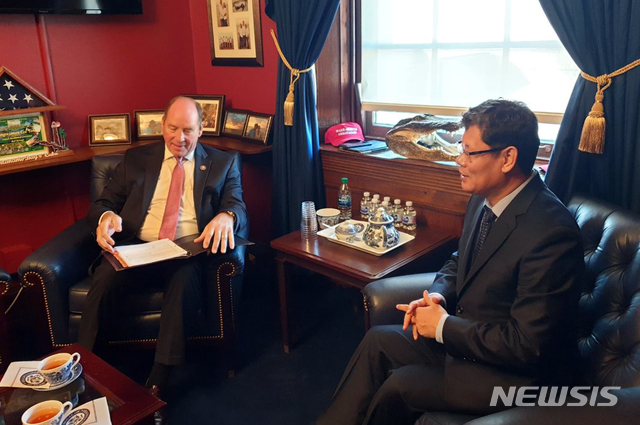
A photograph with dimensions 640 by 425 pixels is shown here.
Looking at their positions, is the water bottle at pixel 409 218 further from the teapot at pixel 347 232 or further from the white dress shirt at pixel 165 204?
the white dress shirt at pixel 165 204

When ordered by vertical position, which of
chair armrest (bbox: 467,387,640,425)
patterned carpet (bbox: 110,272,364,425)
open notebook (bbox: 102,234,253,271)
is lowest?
patterned carpet (bbox: 110,272,364,425)

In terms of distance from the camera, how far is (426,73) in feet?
8.93

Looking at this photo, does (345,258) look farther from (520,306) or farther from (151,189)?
(151,189)

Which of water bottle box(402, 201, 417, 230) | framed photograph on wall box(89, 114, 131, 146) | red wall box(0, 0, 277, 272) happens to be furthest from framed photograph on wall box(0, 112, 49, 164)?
water bottle box(402, 201, 417, 230)

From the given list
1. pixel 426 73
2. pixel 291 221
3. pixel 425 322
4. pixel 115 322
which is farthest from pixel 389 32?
pixel 115 322

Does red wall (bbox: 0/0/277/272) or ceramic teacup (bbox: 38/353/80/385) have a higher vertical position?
red wall (bbox: 0/0/277/272)

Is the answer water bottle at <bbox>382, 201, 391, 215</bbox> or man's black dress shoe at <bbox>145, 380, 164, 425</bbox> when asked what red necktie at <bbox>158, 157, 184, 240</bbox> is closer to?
man's black dress shoe at <bbox>145, 380, 164, 425</bbox>

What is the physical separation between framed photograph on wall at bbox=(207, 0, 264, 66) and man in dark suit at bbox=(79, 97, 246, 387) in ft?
2.53

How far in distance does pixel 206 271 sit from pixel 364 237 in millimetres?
679

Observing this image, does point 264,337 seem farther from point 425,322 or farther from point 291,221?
point 425,322

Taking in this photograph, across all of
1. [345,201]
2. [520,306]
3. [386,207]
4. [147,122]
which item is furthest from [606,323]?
[147,122]

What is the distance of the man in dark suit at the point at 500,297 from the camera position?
4.73ft

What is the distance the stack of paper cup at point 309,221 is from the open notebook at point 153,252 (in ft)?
0.93

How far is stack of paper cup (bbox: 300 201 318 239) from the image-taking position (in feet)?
8.13
